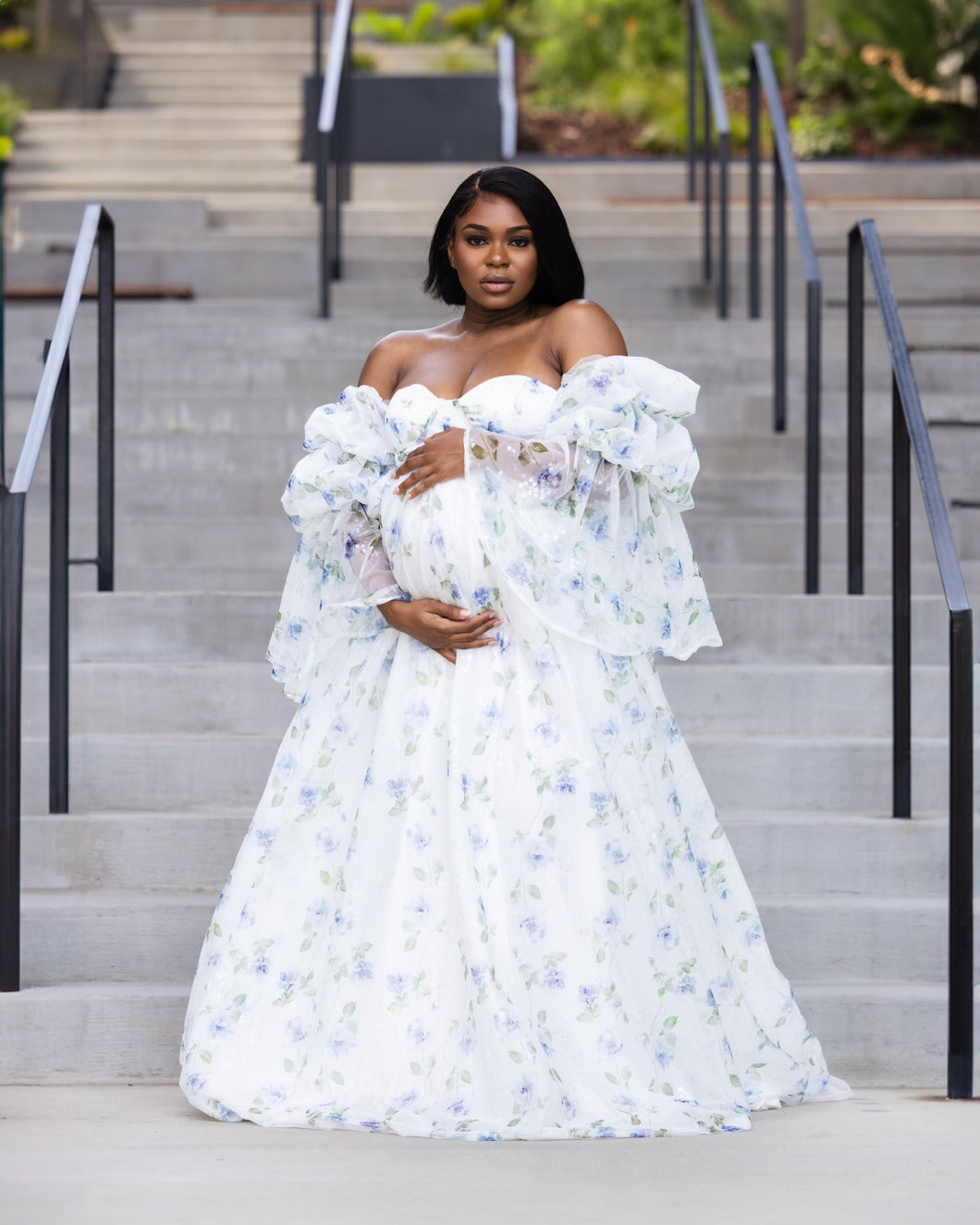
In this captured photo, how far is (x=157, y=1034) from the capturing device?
127 inches

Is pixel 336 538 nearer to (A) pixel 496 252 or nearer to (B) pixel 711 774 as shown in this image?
(A) pixel 496 252

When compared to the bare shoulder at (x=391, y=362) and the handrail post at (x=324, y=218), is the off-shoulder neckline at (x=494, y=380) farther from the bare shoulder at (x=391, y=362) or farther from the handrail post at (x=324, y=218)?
the handrail post at (x=324, y=218)

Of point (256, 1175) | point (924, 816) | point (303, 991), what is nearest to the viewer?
point (256, 1175)

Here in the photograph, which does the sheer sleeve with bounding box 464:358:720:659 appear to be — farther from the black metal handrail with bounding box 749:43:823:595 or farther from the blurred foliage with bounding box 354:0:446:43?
the blurred foliage with bounding box 354:0:446:43

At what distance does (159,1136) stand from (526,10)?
1066 centimetres

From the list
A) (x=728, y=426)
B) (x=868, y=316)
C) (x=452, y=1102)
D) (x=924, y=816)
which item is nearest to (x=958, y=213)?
(x=868, y=316)

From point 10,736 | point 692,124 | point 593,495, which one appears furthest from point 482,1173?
point 692,124

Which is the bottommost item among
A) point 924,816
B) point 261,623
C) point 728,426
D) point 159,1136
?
point 159,1136

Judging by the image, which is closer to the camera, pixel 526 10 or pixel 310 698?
pixel 310 698

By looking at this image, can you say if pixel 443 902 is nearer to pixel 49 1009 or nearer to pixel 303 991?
pixel 303 991

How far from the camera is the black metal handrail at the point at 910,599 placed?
9.87 ft

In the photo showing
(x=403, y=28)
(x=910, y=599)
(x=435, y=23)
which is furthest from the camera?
(x=435, y=23)

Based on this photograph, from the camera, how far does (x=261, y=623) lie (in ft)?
13.8

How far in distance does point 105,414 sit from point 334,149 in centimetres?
277
